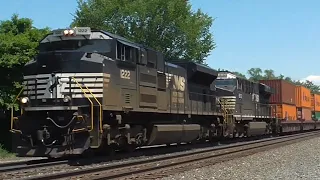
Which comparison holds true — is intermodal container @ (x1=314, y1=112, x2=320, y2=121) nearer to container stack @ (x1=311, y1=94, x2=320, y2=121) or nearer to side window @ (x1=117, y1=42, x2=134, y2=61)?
container stack @ (x1=311, y1=94, x2=320, y2=121)

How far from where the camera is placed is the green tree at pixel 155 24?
3612 cm

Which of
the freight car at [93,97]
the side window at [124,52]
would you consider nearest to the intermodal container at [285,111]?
the freight car at [93,97]

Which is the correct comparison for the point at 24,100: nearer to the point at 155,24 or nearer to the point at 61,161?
the point at 61,161

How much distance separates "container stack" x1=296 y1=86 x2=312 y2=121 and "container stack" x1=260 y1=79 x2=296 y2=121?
4.95 ft

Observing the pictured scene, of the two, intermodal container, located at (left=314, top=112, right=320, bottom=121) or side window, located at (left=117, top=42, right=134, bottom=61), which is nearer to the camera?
side window, located at (left=117, top=42, right=134, bottom=61)

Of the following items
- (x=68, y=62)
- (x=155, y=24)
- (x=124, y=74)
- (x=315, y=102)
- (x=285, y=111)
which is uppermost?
(x=155, y=24)

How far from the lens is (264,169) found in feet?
39.1

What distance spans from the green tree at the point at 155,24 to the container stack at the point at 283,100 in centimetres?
739

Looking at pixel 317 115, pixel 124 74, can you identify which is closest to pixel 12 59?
pixel 124 74

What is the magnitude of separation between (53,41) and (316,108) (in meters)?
34.8

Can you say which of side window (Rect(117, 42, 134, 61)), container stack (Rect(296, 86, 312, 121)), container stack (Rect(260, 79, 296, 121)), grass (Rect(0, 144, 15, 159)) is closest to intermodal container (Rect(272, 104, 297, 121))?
container stack (Rect(260, 79, 296, 121))

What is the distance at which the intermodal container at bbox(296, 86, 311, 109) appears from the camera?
35812mm

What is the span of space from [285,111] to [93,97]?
22.6 metres

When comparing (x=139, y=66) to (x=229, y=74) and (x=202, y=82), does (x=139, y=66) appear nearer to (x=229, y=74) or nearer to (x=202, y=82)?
(x=202, y=82)
